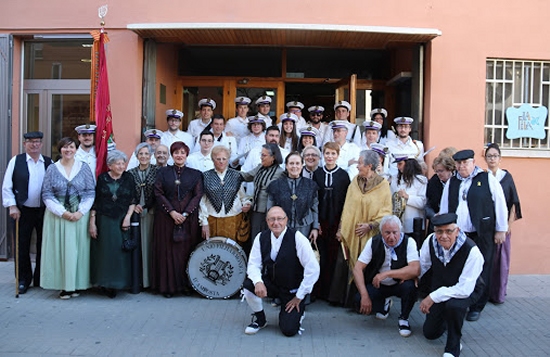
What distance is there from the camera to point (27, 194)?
7254 millimetres

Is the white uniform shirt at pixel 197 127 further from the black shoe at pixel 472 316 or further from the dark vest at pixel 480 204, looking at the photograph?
the black shoe at pixel 472 316

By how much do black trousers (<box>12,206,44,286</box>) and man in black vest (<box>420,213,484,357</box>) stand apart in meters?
4.78

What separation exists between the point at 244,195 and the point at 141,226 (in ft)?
4.43

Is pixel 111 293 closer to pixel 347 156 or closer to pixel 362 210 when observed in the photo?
pixel 362 210

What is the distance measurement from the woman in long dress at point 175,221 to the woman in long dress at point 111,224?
0.36m

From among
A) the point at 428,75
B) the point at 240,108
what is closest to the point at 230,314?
the point at 240,108

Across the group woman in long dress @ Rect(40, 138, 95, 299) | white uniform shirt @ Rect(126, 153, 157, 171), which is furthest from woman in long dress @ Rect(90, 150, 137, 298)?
white uniform shirt @ Rect(126, 153, 157, 171)

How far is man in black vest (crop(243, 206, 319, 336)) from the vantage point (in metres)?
5.67

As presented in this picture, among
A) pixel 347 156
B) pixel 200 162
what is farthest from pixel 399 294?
pixel 200 162

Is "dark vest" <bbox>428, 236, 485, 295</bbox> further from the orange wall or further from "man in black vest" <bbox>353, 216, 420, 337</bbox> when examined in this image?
the orange wall

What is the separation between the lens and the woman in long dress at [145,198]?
23.6ft

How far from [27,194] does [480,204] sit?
5.34m

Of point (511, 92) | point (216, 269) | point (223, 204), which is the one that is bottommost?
point (216, 269)

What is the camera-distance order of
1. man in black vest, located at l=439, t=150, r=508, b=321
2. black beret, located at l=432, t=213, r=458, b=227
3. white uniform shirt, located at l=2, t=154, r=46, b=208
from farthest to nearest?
white uniform shirt, located at l=2, t=154, r=46, b=208, man in black vest, located at l=439, t=150, r=508, b=321, black beret, located at l=432, t=213, r=458, b=227
